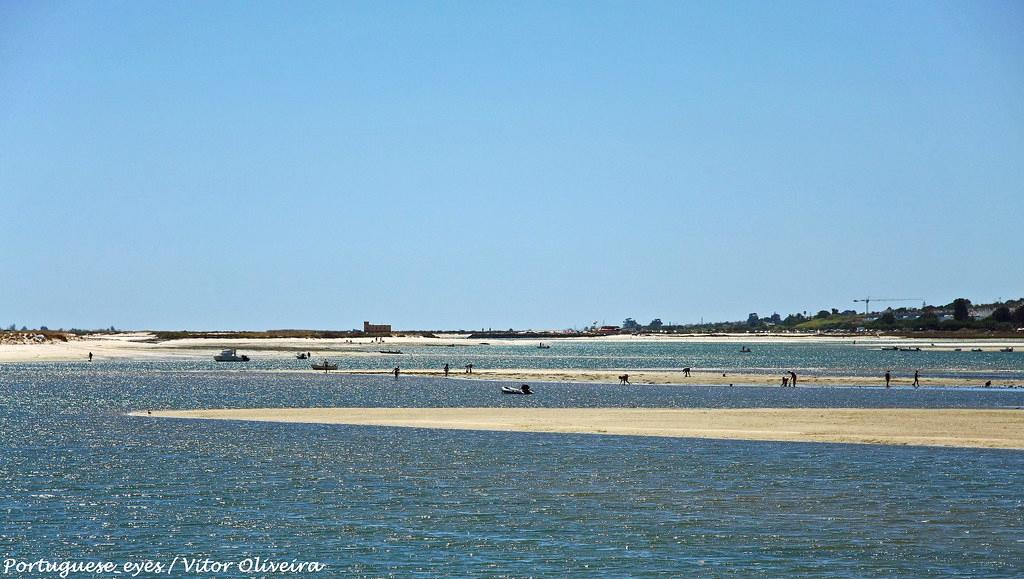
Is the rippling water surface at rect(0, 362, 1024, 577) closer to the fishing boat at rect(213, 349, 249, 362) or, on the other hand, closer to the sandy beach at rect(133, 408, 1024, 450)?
the sandy beach at rect(133, 408, 1024, 450)

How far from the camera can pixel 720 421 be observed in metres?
54.8

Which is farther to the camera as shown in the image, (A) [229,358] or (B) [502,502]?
(A) [229,358]

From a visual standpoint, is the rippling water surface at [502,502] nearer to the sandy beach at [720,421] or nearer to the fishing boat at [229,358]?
the sandy beach at [720,421]

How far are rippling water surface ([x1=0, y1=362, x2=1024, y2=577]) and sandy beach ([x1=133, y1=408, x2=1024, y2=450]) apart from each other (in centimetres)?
274

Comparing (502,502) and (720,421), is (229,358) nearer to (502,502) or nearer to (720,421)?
(720,421)

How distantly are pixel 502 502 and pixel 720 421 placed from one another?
2632 cm

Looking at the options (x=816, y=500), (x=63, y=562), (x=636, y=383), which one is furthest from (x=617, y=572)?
(x=636, y=383)

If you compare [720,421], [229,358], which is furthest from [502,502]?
[229,358]

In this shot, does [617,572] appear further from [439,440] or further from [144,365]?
[144,365]

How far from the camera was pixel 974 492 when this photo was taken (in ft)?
105

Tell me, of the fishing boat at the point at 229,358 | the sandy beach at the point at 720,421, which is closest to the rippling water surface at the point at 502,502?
the sandy beach at the point at 720,421

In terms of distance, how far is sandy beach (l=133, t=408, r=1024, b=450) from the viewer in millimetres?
46594

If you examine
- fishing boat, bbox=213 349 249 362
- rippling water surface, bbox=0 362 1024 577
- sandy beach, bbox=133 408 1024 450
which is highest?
fishing boat, bbox=213 349 249 362

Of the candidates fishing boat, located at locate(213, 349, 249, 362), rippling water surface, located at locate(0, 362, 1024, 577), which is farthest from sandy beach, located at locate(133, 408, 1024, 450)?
fishing boat, located at locate(213, 349, 249, 362)
